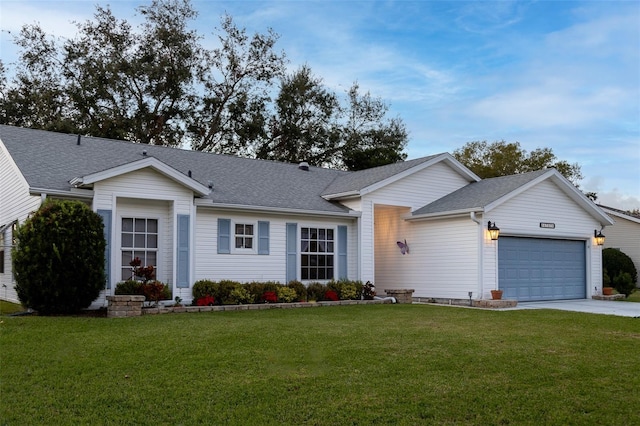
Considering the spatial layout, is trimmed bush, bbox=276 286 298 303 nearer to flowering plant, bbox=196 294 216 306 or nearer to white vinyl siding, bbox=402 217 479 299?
flowering plant, bbox=196 294 216 306

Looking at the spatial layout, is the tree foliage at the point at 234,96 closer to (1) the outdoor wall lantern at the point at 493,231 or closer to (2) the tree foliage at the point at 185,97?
(2) the tree foliage at the point at 185,97

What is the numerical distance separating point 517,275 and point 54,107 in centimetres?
2485

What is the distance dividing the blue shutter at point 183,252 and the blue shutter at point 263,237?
2416mm

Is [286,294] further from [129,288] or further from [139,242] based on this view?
[129,288]

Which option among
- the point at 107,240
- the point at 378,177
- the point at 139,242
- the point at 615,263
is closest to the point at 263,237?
the point at 139,242

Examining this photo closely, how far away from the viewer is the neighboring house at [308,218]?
14.7 metres

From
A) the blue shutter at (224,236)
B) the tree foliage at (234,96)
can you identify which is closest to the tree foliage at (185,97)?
the tree foliage at (234,96)

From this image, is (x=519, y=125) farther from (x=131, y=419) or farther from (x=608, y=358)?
(x=131, y=419)

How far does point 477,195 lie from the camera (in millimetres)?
19062

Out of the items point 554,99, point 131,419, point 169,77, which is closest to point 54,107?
point 169,77

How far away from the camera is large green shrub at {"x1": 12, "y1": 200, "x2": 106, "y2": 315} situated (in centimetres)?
1225

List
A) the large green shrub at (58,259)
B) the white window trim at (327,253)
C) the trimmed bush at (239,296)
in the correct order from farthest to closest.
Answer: the white window trim at (327,253) < the trimmed bush at (239,296) < the large green shrub at (58,259)

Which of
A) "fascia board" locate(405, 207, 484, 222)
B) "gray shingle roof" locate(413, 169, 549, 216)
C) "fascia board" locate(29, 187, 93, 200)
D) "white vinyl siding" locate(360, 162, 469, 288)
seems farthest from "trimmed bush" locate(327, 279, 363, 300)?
"fascia board" locate(29, 187, 93, 200)

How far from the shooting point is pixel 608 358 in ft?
28.6
